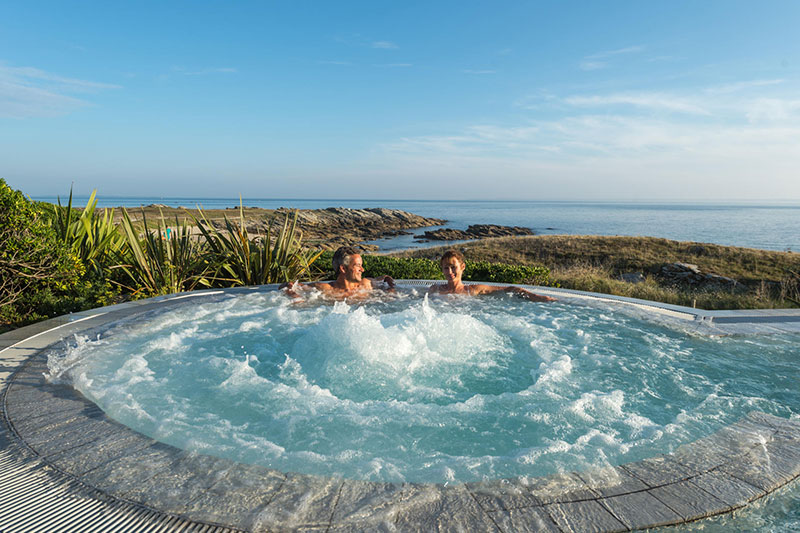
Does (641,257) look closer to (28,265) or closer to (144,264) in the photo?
(144,264)

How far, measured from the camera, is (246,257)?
6383mm

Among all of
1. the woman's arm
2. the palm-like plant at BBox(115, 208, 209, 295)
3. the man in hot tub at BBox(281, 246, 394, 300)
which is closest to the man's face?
the man in hot tub at BBox(281, 246, 394, 300)

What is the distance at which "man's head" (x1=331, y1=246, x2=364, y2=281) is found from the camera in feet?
18.2

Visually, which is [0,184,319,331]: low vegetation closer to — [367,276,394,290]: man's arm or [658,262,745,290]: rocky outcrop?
[367,276,394,290]: man's arm

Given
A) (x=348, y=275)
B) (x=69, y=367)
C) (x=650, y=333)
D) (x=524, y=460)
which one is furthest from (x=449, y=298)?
(x=69, y=367)

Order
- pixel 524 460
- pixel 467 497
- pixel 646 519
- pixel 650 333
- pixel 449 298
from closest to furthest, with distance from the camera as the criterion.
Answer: pixel 646 519
pixel 467 497
pixel 524 460
pixel 650 333
pixel 449 298

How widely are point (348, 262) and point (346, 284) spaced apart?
38cm

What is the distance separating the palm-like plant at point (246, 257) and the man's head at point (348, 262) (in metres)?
1.15

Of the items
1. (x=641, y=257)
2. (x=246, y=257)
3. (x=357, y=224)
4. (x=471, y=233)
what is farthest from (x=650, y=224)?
(x=246, y=257)

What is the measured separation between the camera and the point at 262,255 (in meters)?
6.50

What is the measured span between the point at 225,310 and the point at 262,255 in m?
1.65

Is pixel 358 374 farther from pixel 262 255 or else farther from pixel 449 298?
pixel 262 255

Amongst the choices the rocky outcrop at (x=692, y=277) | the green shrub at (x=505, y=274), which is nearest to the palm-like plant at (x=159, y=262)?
the green shrub at (x=505, y=274)

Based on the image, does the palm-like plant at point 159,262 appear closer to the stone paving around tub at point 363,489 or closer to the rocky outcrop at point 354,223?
the stone paving around tub at point 363,489
